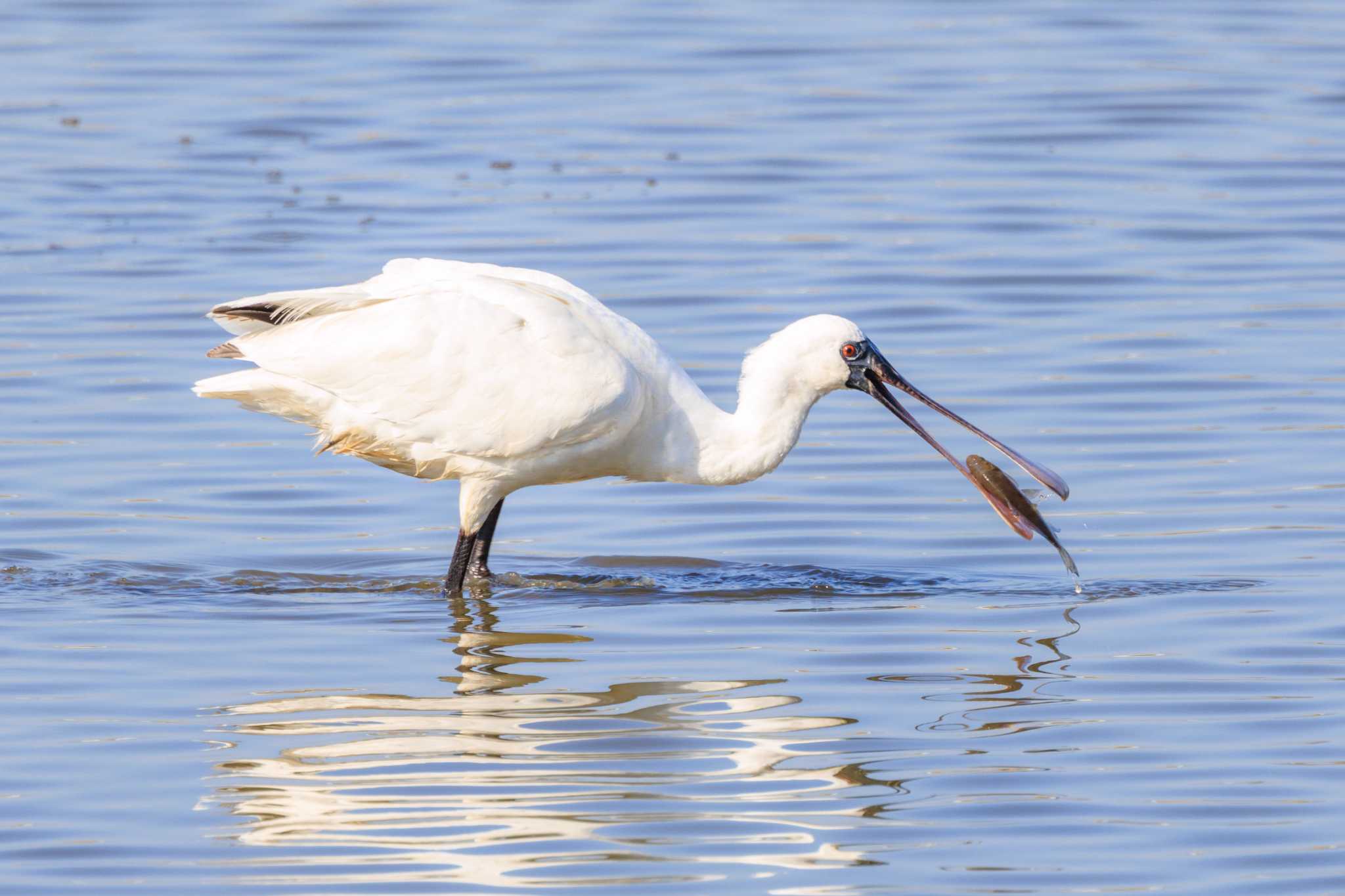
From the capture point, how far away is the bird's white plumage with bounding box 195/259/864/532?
374 inches

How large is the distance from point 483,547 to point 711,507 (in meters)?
1.51

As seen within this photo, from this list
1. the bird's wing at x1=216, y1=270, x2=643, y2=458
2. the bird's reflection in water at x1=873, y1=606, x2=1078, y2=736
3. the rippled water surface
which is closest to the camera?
the rippled water surface

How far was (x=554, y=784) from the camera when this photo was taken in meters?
7.19

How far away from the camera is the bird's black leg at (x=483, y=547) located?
390 inches

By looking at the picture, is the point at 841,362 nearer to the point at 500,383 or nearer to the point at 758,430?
the point at 758,430

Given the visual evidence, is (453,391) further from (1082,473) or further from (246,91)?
(246,91)

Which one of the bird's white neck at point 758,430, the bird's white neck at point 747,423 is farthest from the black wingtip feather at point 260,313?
the bird's white neck at point 758,430

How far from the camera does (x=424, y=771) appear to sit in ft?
24.0

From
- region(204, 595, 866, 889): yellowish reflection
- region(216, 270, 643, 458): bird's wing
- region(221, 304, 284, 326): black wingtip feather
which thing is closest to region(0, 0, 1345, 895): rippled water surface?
region(204, 595, 866, 889): yellowish reflection

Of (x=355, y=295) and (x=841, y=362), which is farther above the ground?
(x=355, y=295)

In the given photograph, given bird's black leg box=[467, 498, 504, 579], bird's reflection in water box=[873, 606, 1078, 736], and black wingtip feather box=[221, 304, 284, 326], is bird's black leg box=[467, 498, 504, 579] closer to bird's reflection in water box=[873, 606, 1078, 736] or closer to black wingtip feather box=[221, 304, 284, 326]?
black wingtip feather box=[221, 304, 284, 326]

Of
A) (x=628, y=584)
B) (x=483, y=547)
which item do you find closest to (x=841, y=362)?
(x=628, y=584)

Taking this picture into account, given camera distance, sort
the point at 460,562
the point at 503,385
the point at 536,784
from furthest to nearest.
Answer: the point at 460,562 < the point at 503,385 < the point at 536,784

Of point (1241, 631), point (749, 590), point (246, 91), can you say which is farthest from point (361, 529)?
point (246, 91)
